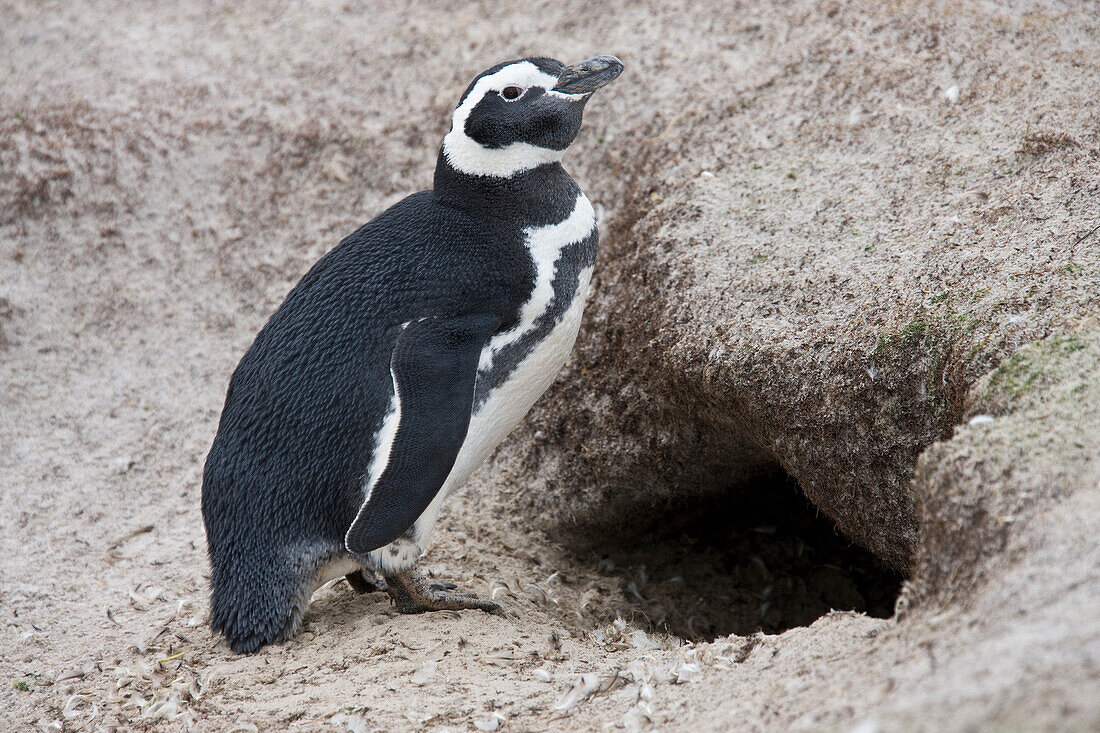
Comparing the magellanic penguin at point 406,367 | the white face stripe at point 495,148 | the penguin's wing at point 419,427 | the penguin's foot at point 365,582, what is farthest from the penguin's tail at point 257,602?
the white face stripe at point 495,148

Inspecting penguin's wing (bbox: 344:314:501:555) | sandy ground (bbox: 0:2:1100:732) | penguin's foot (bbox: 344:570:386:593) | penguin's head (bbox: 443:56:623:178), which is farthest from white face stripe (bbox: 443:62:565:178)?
penguin's foot (bbox: 344:570:386:593)

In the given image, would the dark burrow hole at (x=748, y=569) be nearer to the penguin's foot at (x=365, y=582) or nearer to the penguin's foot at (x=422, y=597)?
the penguin's foot at (x=422, y=597)

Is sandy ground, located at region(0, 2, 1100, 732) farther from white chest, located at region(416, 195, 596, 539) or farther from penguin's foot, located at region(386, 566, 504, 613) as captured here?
white chest, located at region(416, 195, 596, 539)

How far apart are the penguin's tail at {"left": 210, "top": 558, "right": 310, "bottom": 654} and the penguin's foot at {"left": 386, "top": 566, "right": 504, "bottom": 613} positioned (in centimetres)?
30

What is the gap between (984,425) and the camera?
2.11 meters

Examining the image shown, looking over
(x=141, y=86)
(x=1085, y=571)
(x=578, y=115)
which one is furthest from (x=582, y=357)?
(x=141, y=86)

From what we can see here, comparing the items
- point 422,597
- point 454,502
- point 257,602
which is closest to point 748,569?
point 454,502

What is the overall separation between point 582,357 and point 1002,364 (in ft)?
5.62

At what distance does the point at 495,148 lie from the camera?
2.88 m

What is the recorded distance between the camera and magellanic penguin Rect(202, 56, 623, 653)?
2.62m

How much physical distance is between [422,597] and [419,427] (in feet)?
2.00

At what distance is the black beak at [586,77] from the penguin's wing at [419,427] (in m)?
0.85

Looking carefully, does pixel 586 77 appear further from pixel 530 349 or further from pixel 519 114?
pixel 530 349

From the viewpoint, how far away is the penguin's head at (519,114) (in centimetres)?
284
